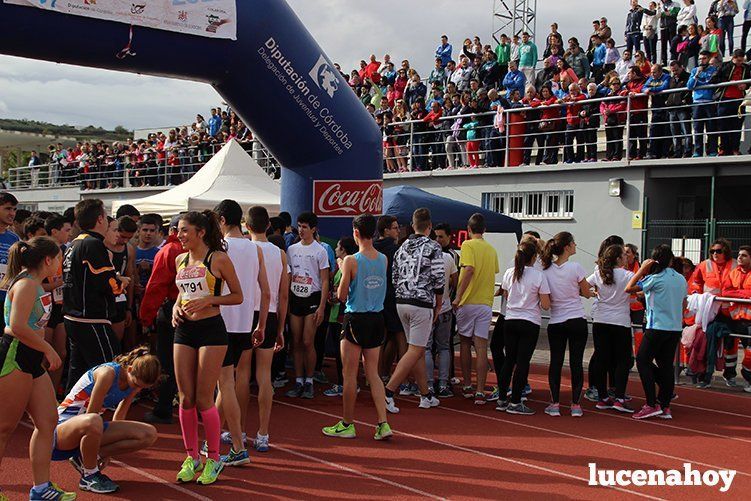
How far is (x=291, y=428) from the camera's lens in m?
7.53

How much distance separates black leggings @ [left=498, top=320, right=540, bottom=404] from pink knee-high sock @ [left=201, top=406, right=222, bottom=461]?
380cm

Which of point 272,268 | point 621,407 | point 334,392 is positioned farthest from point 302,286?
point 621,407

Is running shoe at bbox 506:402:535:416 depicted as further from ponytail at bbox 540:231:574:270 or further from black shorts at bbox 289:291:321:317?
black shorts at bbox 289:291:321:317

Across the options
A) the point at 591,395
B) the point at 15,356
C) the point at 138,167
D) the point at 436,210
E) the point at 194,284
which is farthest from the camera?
the point at 138,167

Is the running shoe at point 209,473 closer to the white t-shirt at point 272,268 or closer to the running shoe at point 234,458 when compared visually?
the running shoe at point 234,458

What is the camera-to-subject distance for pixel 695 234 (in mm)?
16016

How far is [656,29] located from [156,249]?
43.9 ft

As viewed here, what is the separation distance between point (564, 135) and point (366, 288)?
11676 mm

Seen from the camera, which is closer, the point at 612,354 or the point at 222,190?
the point at 612,354

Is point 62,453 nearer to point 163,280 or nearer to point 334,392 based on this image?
point 163,280

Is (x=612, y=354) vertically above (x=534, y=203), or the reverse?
(x=534, y=203)

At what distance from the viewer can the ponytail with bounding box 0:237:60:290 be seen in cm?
506

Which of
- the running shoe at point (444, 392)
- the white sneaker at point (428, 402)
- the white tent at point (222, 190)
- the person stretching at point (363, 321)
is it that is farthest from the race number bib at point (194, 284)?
the white tent at point (222, 190)

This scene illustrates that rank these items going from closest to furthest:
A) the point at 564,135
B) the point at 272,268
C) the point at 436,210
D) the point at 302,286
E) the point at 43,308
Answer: the point at 43,308
the point at 272,268
the point at 302,286
the point at 436,210
the point at 564,135
